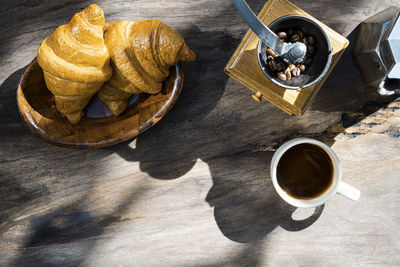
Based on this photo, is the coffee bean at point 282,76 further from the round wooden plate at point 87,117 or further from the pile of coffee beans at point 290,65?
the round wooden plate at point 87,117

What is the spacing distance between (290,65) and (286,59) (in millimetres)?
67

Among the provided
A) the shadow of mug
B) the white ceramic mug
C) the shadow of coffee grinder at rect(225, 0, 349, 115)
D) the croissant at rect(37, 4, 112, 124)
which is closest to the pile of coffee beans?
the shadow of coffee grinder at rect(225, 0, 349, 115)

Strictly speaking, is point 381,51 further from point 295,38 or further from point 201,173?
point 201,173

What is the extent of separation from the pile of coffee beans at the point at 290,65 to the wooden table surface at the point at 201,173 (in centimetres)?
21

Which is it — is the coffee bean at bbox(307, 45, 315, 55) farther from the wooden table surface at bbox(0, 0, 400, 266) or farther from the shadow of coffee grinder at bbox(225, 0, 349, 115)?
the wooden table surface at bbox(0, 0, 400, 266)

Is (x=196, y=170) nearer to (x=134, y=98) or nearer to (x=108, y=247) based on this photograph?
(x=134, y=98)

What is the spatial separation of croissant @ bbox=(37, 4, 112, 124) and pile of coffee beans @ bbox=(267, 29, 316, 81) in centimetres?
46

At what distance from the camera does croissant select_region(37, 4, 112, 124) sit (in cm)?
81

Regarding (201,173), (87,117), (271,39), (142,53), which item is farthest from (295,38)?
(87,117)

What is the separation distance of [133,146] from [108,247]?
38 cm

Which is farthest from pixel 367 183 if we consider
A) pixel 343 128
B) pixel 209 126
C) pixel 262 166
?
pixel 209 126

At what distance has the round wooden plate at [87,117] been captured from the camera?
2.99 feet

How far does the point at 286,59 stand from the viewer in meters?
0.73

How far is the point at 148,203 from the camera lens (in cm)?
105
